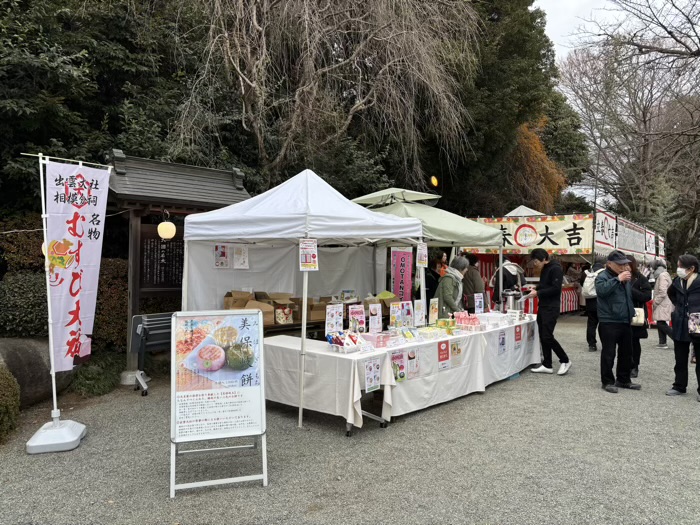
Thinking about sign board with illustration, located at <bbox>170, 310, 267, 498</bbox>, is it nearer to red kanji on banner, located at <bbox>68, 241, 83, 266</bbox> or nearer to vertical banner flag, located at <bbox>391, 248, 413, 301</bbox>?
red kanji on banner, located at <bbox>68, 241, 83, 266</bbox>

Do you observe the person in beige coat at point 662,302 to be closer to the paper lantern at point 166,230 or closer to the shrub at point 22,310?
the paper lantern at point 166,230

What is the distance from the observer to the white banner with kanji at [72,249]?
4391 mm

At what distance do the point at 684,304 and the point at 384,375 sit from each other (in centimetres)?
365

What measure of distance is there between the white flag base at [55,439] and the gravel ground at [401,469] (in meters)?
0.08

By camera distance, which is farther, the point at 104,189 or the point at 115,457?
the point at 104,189

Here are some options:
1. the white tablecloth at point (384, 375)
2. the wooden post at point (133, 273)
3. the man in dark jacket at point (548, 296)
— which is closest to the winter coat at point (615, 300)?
the man in dark jacket at point (548, 296)

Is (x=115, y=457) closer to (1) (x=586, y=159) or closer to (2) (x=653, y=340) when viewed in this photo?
Answer: (2) (x=653, y=340)

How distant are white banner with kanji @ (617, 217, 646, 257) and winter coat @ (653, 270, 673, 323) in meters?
4.57

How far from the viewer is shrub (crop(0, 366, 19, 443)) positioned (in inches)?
163

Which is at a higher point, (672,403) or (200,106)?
(200,106)

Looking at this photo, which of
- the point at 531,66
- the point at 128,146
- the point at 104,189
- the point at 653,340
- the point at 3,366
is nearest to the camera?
the point at 3,366

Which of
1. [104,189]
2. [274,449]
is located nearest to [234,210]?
[104,189]

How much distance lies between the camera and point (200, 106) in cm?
798

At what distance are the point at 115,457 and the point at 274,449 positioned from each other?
1272 millimetres
